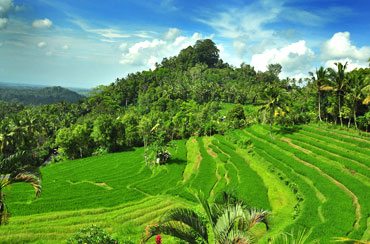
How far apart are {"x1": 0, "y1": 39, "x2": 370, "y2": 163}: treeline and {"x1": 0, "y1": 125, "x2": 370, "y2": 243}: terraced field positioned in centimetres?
730

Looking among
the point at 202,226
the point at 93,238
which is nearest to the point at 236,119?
the point at 93,238

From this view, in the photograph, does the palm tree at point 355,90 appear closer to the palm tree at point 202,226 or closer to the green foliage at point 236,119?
the green foliage at point 236,119

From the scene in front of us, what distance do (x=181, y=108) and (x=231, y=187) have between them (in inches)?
2625

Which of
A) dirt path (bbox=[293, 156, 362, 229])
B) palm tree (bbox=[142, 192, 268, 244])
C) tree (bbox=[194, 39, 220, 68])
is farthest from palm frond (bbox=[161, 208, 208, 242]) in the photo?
tree (bbox=[194, 39, 220, 68])

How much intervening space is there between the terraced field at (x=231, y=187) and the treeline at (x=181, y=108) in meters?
7.30

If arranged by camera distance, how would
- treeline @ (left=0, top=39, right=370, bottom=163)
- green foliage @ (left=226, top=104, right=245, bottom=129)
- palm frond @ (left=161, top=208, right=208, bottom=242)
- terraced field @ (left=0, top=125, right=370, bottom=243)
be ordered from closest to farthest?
palm frond @ (left=161, top=208, right=208, bottom=242)
terraced field @ (left=0, top=125, right=370, bottom=243)
treeline @ (left=0, top=39, right=370, bottom=163)
green foliage @ (left=226, top=104, right=245, bottom=129)

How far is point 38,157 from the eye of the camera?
5362 cm

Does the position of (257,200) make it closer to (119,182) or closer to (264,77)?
(119,182)

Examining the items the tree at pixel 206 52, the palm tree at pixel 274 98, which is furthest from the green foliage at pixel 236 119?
the tree at pixel 206 52

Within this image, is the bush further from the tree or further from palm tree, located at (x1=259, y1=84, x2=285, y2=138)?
the tree

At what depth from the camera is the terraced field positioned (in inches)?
614

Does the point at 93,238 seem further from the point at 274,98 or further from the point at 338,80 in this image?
the point at 338,80

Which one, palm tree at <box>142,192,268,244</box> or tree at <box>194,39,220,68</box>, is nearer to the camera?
palm tree at <box>142,192,268,244</box>

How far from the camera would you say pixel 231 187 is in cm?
2383
